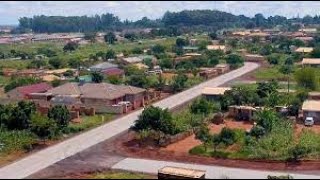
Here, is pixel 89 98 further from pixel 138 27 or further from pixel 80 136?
pixel 138 27

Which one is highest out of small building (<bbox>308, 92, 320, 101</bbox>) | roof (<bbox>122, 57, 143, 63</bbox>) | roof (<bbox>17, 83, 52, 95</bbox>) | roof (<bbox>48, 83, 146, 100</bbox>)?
roof (<bbox>48, 83, 146, 100</bbox>)

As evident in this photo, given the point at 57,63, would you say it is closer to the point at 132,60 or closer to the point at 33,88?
the point at 132,60

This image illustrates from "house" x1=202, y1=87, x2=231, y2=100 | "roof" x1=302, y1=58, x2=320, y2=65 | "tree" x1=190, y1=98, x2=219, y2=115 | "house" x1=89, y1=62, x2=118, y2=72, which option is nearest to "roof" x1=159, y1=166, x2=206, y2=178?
"tree" x1=190, y1=98, x2=219, y2=115

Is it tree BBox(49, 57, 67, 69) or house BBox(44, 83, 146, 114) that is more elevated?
house BBox(44, 83, 146, 114)

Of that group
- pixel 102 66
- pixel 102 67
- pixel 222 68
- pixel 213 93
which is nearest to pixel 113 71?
pixel 102 67

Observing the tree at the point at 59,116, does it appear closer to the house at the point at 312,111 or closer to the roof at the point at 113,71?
the house at the point at 312,111

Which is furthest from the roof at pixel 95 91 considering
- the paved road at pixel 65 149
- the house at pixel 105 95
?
the paved road at pixel 65 149

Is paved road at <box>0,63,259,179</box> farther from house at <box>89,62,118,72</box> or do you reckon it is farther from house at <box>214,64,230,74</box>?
house at <box>214,64,230,74</box>

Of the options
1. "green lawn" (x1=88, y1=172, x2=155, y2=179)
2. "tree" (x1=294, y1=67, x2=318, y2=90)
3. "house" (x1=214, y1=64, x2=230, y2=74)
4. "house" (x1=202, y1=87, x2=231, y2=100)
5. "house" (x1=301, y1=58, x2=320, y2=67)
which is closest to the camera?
"green lawn" (x1=88, y1=172, x2=155, y2=179)
